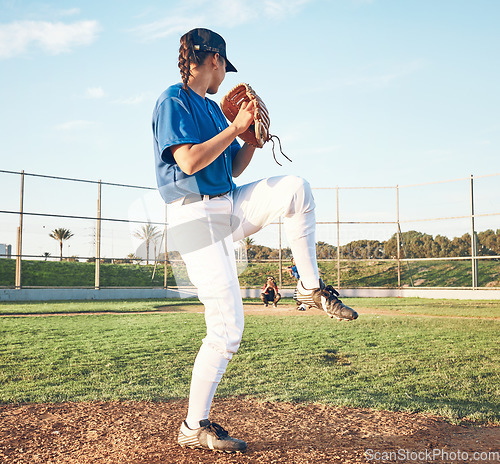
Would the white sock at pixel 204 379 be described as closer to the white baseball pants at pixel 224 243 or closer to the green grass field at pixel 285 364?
the white baseball pants at pixel 224 243

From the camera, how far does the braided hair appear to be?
2783 millimetres

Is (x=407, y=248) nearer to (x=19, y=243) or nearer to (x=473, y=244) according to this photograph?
(x=473, y=244)

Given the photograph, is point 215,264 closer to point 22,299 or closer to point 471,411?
point 471,411

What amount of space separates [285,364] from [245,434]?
8.84 feet

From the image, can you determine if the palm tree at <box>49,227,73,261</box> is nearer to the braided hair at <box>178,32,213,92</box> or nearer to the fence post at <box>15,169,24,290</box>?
the fence post at <box>15,169,24,290</box>

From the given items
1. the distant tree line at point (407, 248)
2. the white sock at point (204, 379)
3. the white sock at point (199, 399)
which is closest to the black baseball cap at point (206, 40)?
the white sock at point (204, 379)

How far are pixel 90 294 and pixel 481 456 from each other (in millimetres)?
17935

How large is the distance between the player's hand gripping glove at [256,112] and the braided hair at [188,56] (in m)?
0.26

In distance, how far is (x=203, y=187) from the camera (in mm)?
2668

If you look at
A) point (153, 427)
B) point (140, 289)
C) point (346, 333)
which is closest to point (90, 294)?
point (140, 289)

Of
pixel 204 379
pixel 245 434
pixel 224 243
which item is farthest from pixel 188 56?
pixel 245 434

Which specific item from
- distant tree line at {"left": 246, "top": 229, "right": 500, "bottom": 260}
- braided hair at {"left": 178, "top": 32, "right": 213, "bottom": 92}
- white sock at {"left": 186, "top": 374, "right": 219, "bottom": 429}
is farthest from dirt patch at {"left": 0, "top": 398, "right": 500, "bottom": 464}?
distant tree line at {"left": 246, "top": 229, "right": 500, "bottom": 260}

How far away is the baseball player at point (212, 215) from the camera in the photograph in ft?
8.49

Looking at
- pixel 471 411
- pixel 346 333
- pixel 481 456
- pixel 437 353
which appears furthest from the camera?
pixel 346 333
